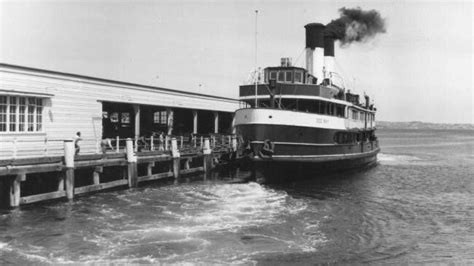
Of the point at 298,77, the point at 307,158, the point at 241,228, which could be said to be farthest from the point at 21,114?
the point at 298,77

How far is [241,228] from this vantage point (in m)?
14.1

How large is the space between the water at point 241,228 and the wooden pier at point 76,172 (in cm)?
65

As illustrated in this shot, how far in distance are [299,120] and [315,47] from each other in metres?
9.27

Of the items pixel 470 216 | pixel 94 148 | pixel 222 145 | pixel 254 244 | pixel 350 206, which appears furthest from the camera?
pixel 222 145

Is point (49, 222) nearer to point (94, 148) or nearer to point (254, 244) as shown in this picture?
point (254, 244)

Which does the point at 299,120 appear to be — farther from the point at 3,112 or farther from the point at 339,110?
the point at 3,112

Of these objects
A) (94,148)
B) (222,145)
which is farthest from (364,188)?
(94,148)

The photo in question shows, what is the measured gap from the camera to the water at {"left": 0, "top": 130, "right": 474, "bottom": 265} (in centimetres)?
1142

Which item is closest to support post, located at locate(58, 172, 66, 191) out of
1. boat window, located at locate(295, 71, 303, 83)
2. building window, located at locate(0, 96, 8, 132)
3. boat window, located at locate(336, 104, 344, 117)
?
building window, located at locate(0, 96, 8, 132)

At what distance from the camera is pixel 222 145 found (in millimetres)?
33531

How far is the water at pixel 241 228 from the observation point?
450 inches

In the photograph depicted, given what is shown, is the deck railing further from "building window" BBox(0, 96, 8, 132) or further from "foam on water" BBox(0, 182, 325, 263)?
"foam on water" BBox(0, 182, 325, 263)

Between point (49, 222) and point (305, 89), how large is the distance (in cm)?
1564

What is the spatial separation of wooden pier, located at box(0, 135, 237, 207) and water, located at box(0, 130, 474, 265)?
65 cm
